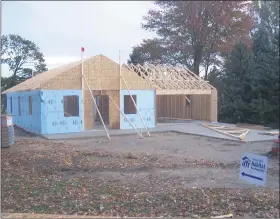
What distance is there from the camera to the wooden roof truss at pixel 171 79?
27.2 meters

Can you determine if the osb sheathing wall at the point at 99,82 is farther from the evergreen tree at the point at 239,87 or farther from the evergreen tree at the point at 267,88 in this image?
the evergreen tree at the point at 267,88

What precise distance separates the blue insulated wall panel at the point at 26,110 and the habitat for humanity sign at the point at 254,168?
1894cm

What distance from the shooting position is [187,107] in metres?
33.1

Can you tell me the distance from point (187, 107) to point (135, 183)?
23978mm

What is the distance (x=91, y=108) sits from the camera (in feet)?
79.4

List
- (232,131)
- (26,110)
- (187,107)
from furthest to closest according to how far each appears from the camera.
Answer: (187,107) < (26,110) < (232,131)

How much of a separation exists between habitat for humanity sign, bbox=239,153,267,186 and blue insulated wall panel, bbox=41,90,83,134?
1853 cm

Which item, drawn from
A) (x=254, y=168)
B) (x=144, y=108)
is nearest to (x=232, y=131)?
(x=144, y=108)

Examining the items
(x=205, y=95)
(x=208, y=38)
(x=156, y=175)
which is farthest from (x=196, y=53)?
(x=156, y=175)

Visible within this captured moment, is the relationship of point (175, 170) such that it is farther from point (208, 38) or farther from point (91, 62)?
point (208, 38)

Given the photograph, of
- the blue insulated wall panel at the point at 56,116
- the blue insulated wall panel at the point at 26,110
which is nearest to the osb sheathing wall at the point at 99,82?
the blue insulated wall panel at the point at 56,116

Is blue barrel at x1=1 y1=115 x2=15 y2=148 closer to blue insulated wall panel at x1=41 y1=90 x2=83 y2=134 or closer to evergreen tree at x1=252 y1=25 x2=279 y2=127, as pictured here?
blue insulated wall panel at x1=41 y1=90 x2=83 y2=134

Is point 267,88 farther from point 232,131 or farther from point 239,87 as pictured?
point 232,131

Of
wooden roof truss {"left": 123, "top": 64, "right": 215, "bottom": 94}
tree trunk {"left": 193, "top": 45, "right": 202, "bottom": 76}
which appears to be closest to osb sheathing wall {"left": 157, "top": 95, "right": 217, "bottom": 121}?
wooden roof truss {"left": 123, "top": 64, "right": 215, "bottom": 94}
